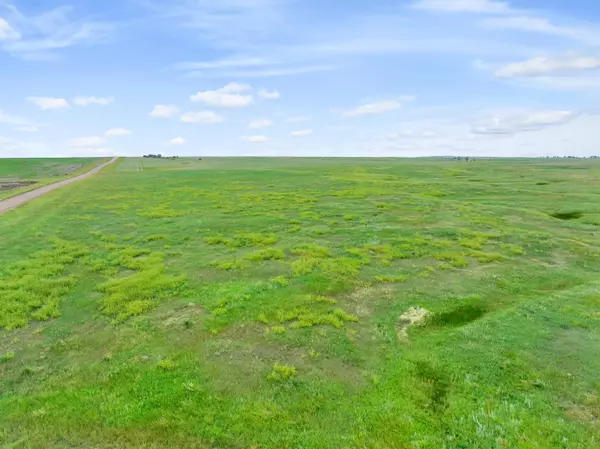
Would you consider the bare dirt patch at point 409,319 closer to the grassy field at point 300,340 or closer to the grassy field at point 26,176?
the grassy field at point 300,340

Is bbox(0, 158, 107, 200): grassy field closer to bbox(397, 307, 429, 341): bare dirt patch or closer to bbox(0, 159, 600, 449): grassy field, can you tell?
bbox(0, 159, 600, 449): grassy field

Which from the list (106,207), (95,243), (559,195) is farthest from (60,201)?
(559,195)

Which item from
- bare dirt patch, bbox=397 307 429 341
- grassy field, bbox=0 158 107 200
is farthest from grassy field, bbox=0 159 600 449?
grassy field, bbox=0 158 107 200

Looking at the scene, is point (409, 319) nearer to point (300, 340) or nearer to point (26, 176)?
point (300, 340)

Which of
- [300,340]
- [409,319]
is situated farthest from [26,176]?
[409,319]

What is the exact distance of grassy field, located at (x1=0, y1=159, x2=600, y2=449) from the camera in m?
12.2

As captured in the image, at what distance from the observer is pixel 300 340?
1716 centimetres

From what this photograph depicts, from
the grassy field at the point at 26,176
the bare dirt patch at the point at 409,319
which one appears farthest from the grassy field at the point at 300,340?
the grassy field at the point at 26,176

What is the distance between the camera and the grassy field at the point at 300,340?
12.2 metres

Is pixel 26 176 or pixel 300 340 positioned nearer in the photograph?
pixel 300 340

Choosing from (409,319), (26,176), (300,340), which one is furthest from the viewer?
(26,176)

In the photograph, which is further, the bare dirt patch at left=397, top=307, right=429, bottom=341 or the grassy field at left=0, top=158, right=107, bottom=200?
the grassy field at left=0, top=158, right=107, bottom=200

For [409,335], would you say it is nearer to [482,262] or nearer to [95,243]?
[482,262]

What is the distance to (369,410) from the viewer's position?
504 inches
